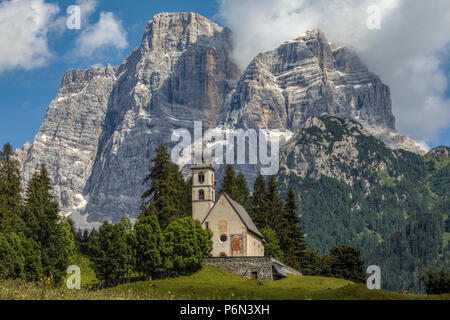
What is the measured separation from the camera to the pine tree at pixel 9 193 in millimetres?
71438

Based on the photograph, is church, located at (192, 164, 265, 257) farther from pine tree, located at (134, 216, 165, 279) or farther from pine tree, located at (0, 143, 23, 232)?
pine tree, located at (0, 143, 23, 232)

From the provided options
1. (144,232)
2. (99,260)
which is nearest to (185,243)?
(144,232)

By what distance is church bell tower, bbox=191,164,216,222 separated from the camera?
92.2m

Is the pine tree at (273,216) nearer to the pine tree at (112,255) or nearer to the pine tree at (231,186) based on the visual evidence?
the pine tree at (231,186)

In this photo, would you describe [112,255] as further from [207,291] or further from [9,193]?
[9,193]

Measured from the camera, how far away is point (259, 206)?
107938mm

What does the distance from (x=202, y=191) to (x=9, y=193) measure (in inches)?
1151

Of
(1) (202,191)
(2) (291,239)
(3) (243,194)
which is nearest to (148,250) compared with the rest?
(1) (202,191)

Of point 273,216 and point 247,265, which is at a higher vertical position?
point 273,216

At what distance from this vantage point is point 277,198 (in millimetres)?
109375

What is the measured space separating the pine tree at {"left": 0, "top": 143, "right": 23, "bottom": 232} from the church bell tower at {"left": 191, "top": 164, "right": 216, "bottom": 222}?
87.8 feet

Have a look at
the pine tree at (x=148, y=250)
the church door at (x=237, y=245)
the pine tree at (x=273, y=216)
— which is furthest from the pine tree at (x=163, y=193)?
the pine tree at (x=273, y=216)
